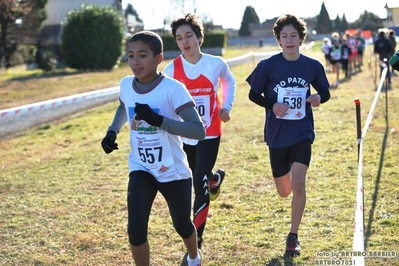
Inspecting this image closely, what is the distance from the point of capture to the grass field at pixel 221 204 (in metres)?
5.76

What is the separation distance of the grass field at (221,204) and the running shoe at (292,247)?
7 centimetres

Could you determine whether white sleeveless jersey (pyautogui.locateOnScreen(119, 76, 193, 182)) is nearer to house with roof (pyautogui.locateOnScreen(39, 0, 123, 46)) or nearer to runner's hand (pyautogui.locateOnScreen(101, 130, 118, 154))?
runner's hand (pyautogui.locateOnScreen(101, 130, 118, 154))

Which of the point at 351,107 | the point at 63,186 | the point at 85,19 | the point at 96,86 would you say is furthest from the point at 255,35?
the point at 63,186

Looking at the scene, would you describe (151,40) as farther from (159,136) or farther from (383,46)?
(383,46)

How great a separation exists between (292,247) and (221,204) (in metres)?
2.10

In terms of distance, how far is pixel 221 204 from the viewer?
7500 millimetres

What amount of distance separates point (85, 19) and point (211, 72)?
34992mm

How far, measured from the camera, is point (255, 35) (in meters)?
127

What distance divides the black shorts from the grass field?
0.69m

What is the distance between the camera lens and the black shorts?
5.55 metres

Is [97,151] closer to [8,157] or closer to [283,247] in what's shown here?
[8,157]

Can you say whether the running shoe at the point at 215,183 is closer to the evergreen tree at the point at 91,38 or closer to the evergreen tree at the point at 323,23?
the evergreen tree at the point at 91,38

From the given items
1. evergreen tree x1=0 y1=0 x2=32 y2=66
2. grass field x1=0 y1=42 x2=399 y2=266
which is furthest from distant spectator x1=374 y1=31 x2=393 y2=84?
evergreen tree x1=0 y1=0 x2=32 y2=66

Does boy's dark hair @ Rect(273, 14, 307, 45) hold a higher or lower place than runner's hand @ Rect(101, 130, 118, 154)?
higher
